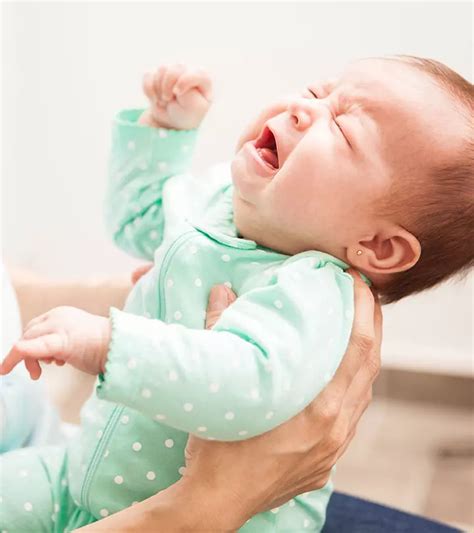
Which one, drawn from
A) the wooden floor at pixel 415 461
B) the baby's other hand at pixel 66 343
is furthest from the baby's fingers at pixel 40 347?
the wooden floor at pixel 415 461

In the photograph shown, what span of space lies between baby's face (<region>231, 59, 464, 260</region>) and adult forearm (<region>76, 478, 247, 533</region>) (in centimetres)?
29

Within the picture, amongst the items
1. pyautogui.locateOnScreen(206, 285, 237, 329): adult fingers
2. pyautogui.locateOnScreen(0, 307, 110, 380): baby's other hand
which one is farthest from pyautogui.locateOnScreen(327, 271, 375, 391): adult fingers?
pyautogui.locateOnScreen(0, 307, 110, 380): baby's other hand

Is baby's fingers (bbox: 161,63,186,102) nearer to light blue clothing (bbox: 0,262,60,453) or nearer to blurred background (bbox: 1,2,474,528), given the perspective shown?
light blue clothing (bbox: 0,262,60,453)

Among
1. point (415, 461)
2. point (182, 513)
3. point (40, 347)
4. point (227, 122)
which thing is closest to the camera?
point (40, 347)

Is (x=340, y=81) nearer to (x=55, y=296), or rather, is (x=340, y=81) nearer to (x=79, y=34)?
(x=55, y=296)

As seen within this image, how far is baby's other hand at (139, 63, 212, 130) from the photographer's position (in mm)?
1090

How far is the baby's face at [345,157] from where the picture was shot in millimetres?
913

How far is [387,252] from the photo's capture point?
962mm

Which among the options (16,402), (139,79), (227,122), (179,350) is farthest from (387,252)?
(139,79)

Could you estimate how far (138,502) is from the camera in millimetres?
955

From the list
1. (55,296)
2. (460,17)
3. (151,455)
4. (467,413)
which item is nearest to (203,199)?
(151,455)

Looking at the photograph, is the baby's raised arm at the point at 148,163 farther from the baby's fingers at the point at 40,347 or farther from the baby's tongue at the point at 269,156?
the baby's fingers at the point at 40,347

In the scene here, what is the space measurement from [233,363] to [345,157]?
28 cm

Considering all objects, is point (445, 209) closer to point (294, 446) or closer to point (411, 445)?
point (294, 446)
